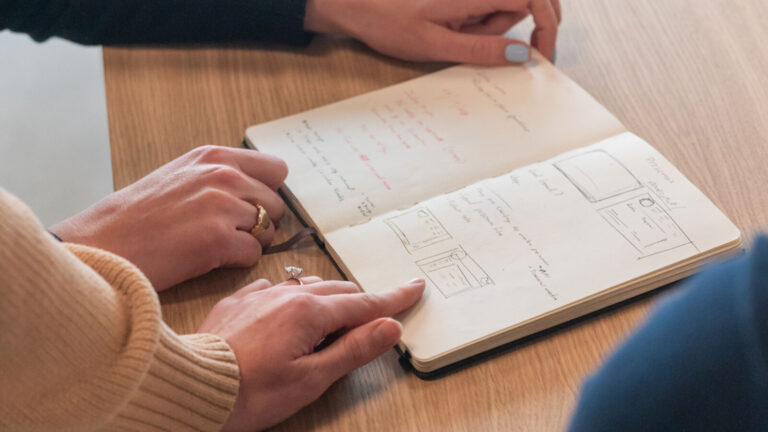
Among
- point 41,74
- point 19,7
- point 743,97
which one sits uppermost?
point 743,97

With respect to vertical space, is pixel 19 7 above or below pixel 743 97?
below

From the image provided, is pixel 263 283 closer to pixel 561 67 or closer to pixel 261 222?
pixel 261 222

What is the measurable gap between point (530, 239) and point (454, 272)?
8 cm

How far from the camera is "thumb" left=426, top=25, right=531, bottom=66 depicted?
96cm

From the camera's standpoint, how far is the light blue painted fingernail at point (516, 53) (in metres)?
0.95

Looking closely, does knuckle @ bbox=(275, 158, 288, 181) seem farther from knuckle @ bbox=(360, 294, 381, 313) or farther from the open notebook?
knuckle @ bbox=(360, 294, 381, 313)

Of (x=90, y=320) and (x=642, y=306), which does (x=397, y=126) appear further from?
(x=90, y=320)

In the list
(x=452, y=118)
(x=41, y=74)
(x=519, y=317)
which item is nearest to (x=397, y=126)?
(x=452, y=118)

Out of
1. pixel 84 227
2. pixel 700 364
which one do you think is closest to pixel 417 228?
pixel 84 227

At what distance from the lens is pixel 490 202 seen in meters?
0.77

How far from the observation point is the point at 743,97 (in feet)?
2.99

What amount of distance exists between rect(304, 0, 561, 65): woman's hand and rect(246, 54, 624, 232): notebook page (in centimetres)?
2

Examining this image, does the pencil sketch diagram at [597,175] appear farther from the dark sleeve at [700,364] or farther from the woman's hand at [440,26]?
the dark sleeve at [700,364]

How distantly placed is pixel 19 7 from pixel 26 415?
632 millimetres
